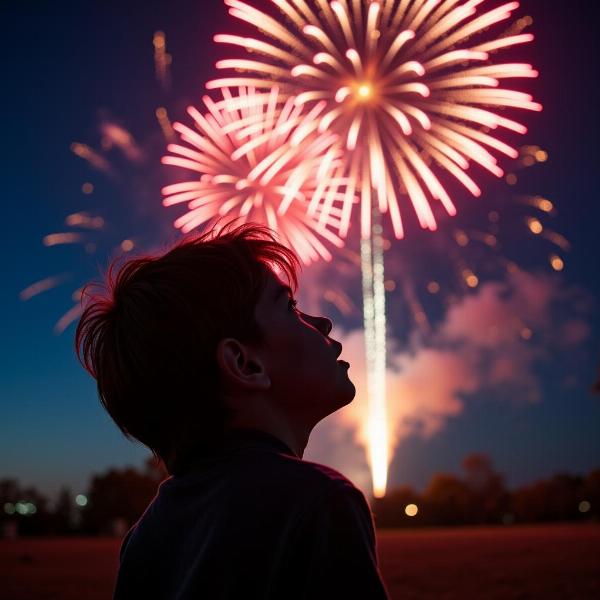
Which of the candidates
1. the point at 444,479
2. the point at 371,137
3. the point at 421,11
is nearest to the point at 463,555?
the point at 371,137

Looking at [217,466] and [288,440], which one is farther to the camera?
[288,440]

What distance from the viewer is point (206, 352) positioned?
1.67m

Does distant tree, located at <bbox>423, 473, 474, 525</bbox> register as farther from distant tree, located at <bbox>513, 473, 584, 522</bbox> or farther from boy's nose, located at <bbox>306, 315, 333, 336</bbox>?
boy's nose, located at <bbox>306, 315, 333, 336</bbox>

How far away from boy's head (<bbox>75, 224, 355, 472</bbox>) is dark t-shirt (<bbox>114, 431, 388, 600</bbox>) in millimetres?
139

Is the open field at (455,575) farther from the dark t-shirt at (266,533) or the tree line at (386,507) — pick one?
the tree line at (386,507)

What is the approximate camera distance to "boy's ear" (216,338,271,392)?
1.62m

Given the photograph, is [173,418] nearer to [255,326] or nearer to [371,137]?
[255,326]

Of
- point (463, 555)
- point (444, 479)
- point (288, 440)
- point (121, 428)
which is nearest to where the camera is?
point (288, 440)

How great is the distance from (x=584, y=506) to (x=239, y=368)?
255ft

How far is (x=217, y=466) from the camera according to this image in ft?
4.90

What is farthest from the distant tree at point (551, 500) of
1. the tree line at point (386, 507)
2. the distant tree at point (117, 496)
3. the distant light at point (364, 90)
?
the distant light at point (364, 90)

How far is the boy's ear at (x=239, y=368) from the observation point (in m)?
1.62

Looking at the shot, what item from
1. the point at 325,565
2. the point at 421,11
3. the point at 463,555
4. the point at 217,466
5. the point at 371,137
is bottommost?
the point at 463,555

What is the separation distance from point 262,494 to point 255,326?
1.75ft
